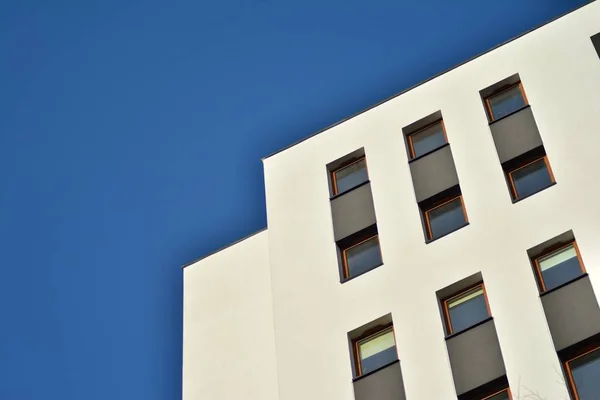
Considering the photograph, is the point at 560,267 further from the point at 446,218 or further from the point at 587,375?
the point at 446,218

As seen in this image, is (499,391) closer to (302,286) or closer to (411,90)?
(302,286)

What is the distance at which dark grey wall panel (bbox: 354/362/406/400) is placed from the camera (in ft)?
84.8

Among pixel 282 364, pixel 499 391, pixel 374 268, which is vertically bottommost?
pixel 499 391

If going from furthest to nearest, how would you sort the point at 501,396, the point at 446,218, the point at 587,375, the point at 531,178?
the point at 446,218, the point at 531,178, the point at 501,396, the point at 587,375

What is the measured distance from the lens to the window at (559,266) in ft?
83.8

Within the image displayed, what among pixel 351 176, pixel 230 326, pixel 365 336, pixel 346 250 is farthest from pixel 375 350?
pixel 351 176

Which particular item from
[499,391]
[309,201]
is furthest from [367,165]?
[499,391]

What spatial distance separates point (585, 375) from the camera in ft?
76.8

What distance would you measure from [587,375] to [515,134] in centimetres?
798

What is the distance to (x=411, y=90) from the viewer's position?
32.8 meters

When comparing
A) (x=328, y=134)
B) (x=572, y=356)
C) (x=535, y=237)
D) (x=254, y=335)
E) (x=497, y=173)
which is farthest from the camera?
(x=328, y=134)

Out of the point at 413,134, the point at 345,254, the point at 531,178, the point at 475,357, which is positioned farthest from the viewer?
the point at 413,134

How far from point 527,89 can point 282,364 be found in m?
9.96

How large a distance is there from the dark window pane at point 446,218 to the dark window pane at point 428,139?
2.28 metres
